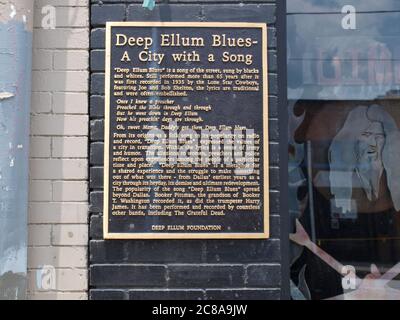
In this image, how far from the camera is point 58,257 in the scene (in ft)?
13.7

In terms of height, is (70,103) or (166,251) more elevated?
(70,103)

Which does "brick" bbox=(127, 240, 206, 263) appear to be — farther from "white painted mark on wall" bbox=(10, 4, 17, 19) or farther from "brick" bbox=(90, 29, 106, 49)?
"white painted mark on wall" bbox=(10, 4, 17, 19)

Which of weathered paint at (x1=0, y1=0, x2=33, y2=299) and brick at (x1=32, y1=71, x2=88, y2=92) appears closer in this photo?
weathered paint at (x1=0, y1=0, x2=33, y2=299)

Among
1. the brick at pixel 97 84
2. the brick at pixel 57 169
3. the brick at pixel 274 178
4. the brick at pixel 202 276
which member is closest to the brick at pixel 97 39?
the brick at pixel 97 84

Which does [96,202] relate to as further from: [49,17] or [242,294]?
[49,17]

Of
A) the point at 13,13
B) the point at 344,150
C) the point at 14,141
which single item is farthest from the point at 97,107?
the point at 344,150

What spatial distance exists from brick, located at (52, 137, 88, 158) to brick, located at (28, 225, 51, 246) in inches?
21.0

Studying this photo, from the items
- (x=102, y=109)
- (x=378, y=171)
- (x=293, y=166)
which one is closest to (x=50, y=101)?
(x=102, y=109)

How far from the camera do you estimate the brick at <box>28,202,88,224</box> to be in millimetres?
4195

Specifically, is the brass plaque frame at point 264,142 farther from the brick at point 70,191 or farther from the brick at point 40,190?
the brick at point 40,190

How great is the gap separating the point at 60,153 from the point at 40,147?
0.15 m

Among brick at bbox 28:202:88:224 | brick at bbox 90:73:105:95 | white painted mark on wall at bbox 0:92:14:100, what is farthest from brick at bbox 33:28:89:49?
brick at bbox 28:202:88:224

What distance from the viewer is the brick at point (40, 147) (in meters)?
4.23

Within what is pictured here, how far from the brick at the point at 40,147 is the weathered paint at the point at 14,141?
174 millimetres
